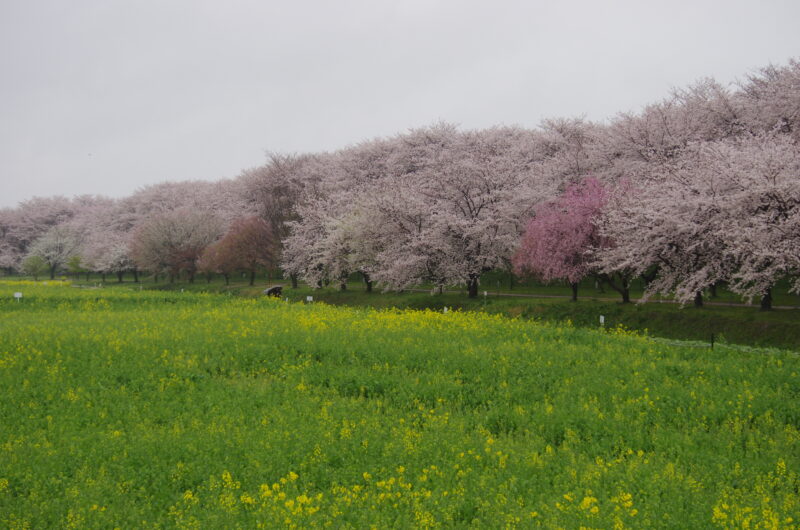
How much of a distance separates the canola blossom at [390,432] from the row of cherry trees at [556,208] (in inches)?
369

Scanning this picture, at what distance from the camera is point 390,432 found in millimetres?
11383

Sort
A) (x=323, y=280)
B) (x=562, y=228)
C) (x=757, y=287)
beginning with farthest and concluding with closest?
(x=323, y=280)
(x=562, y=228)
(x=757, y=287)

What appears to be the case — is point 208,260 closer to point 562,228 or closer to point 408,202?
point 408,202

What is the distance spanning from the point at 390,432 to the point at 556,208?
29513 millimetres

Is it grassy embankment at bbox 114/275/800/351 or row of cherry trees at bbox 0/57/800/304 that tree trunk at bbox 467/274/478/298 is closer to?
row of cherry trees at bbox 0/57/800/304

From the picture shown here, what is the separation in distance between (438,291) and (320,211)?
18.0m

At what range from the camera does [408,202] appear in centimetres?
4378

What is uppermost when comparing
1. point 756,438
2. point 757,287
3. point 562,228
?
point 562,228

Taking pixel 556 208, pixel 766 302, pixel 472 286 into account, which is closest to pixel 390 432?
pixel 766 302

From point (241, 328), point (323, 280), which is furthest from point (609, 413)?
point (323, 280)

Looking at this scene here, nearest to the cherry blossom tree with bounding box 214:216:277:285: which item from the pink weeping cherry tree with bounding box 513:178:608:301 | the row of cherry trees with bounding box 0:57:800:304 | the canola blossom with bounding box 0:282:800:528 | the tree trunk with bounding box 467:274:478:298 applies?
the row of cherry trees with bounding box 0:57:800:304

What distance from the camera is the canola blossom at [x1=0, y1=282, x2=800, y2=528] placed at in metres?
7.99

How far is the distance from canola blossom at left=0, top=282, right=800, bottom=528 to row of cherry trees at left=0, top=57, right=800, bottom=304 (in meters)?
9.38

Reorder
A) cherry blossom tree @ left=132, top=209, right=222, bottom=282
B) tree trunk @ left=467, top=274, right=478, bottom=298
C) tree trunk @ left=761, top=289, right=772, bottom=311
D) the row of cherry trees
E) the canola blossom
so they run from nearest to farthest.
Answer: the canola blossom → the row of cherry trees → tree trunk @ left=761, top=289, right=772, bottom=311 → tree trunk @ left=467, top=274, right=478, bottom=298 → cherry blossom tree @ left=132, top=209, right=222, bottom=282
